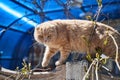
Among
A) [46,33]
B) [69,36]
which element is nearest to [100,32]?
[69,36]

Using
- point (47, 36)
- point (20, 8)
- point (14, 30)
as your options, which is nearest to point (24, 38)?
point (14, 30)

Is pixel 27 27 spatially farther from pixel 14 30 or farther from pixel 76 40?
pixel 76 40

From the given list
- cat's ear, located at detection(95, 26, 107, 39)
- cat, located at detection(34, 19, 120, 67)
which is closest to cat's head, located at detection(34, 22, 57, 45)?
cat, located at detection(34, 19, 120, 67)

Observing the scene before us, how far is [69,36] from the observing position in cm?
174

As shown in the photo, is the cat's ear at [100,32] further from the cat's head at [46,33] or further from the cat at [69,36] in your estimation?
the cat's head at [46,33]

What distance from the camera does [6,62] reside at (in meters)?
6.19

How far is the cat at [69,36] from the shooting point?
1518mm

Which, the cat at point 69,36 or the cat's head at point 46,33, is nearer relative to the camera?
the cat at point 69,36

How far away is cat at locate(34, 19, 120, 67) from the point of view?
1.52m

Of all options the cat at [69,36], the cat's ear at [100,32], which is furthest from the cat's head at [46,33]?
the cat's ear at [100,32]

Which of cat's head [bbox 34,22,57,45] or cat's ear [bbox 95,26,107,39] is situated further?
cat's head [bbox 34,22,57,45]

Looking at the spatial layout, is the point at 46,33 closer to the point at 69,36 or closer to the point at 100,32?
the point at 69,36

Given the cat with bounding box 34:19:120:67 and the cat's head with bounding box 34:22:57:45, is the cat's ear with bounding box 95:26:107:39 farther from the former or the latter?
the cat's head with bounding box 34:22:57:45

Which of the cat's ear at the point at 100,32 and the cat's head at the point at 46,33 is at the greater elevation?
the cat's head at the point at 46,33
